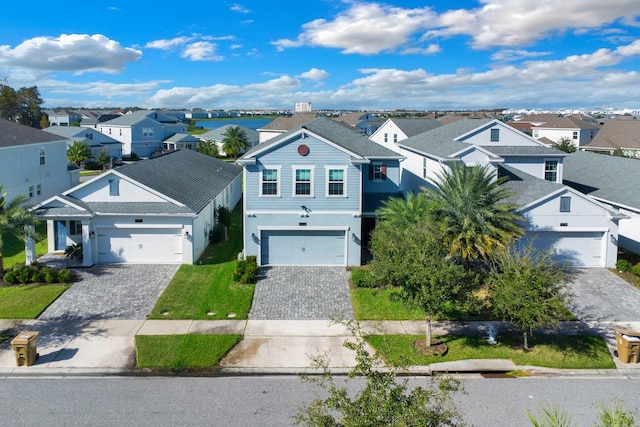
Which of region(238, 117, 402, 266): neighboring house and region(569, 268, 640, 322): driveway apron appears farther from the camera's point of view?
region(238, 117, 402, 266): neighboring house

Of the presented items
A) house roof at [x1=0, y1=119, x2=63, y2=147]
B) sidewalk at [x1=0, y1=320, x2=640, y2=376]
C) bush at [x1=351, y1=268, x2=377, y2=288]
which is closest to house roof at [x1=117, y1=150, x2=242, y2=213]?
sidewalk at [x1=0, y1=320, x2=640, y2=376]

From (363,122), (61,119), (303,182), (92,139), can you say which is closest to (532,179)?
(303,182)

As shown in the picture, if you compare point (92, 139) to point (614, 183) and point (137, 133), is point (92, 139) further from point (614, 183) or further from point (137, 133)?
point (614, 183)

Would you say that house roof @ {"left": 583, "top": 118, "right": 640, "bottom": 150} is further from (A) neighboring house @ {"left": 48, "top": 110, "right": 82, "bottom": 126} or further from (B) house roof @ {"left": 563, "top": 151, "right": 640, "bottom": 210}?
(A) neighboring house @ {"left": 48, "top": 110, "right": 82, "bottom": 126}

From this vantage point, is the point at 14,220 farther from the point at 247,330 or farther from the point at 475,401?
the point at 475,401

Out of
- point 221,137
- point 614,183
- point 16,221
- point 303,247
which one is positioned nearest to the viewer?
point 16,221

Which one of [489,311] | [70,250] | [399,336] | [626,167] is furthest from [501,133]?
[70,250]
